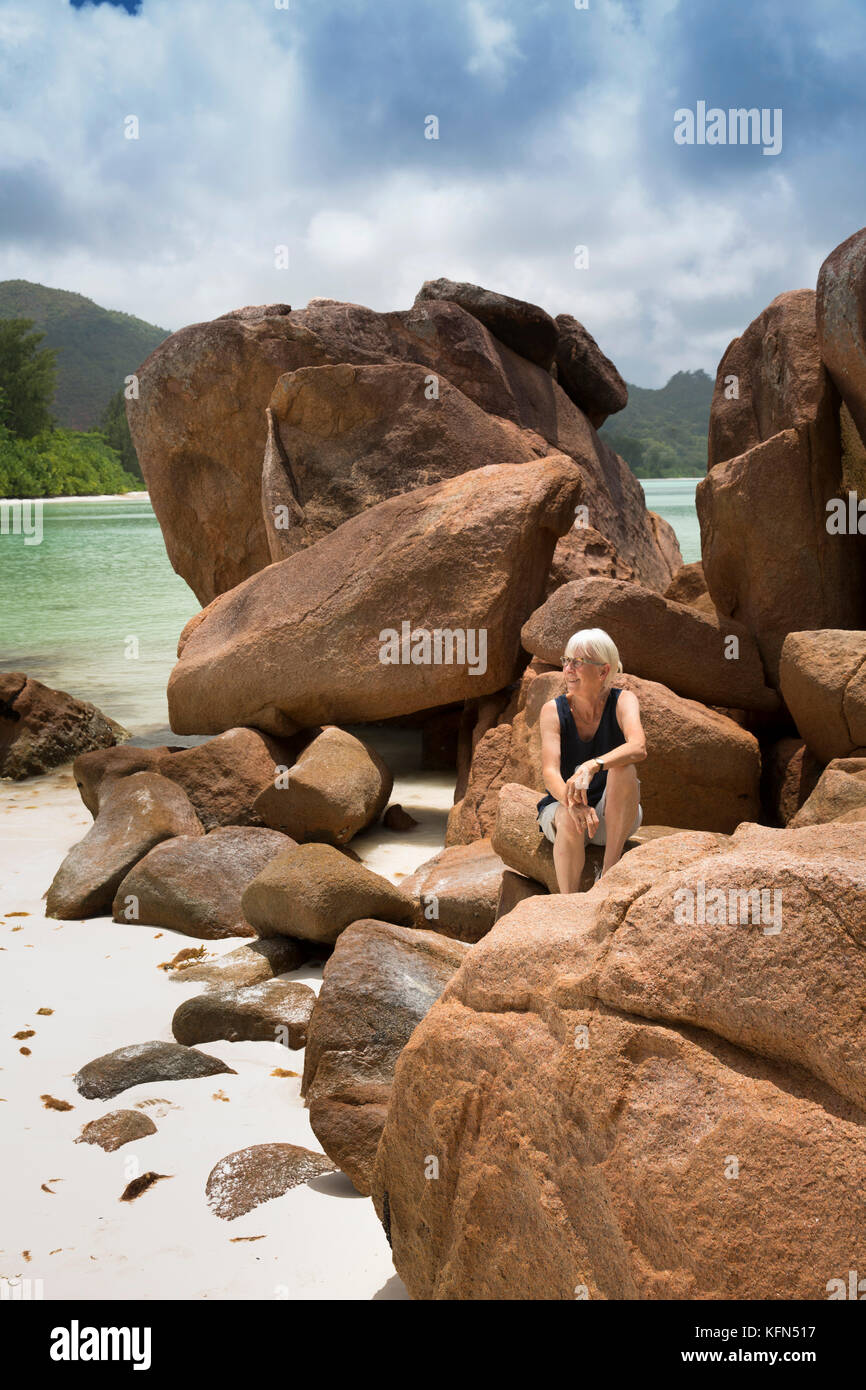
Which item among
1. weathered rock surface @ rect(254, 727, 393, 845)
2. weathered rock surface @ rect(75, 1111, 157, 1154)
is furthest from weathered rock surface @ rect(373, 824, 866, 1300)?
weathered rock surface @ rect(254, 727, 393, 845)

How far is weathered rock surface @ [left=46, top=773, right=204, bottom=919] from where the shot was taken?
5.41 meters

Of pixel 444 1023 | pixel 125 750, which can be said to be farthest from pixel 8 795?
pixel 444 1023

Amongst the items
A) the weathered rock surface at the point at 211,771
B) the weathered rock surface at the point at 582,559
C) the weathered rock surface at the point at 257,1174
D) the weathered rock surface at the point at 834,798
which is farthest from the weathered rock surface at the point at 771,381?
the weathered rock surface at the point at 257,1174

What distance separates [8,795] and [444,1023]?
6408 mm

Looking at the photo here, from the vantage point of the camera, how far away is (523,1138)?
205 cm

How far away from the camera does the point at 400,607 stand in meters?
6.83

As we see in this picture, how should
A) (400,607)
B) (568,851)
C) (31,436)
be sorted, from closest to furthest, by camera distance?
(568,851) < (400,607) < (31,436)

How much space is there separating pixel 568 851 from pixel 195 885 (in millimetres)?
2045

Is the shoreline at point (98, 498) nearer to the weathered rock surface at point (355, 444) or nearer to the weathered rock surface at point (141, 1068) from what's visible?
the weathered rock surface at point (355, 444)

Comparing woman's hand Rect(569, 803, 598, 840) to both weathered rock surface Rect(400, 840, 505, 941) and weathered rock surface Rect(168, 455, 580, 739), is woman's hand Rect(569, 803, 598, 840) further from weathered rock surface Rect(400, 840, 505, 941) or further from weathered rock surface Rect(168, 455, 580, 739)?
weathered rock surface Rect(168, 455, 580, 739)

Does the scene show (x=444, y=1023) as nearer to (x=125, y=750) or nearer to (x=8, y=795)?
(x=125, y=750)

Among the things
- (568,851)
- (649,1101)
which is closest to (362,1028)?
(568,851)

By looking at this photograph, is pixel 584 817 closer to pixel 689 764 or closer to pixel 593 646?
pixel 593 646
